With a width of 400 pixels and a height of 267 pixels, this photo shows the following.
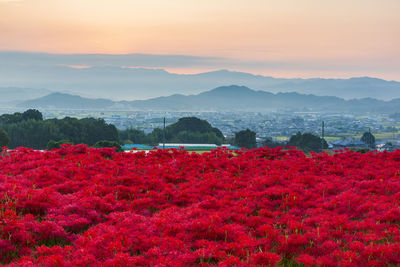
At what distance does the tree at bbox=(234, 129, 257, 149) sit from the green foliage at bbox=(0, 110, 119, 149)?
13.2 metres

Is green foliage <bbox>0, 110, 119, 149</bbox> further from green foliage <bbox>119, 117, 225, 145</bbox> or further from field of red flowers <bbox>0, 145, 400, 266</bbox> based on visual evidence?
field of red flowers <bbox>0, 145, 400, 266</bbox>

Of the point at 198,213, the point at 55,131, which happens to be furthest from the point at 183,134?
the point at 198,213

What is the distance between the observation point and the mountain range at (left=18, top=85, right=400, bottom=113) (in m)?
90.8

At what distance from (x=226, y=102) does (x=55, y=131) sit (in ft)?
302

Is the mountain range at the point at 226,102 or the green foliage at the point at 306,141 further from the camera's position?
the mountain range at the point at 226,102

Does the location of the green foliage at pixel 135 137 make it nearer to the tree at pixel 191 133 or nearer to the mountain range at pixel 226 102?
the tree at pixel 191 133

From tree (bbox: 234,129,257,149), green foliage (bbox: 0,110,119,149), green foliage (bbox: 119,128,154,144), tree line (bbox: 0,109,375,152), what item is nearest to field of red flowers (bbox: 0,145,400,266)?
tree (bbox: 234,129,257,149)

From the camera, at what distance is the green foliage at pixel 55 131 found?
3719 cm

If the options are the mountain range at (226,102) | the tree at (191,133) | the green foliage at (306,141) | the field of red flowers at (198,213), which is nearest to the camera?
the field of red flowers at (198,213)

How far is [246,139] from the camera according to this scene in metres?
34.7

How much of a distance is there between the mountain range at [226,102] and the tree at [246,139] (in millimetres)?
51220

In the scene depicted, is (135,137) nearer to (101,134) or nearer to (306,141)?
(101,134)

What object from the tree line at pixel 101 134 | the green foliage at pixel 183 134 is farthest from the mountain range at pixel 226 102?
the tree line at pixel 101 134

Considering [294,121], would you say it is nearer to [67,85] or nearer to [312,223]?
[312,223]
